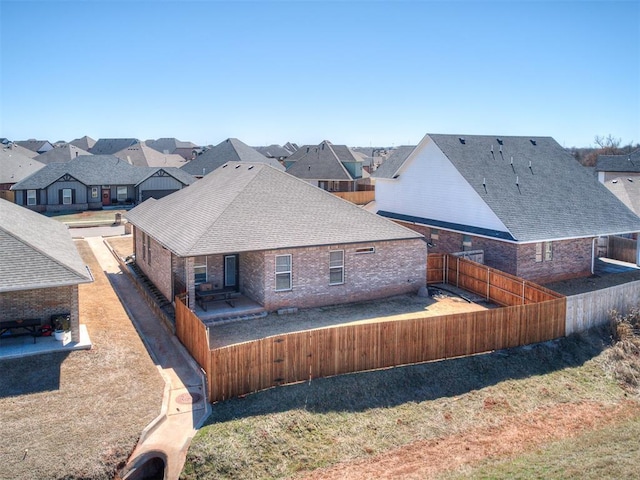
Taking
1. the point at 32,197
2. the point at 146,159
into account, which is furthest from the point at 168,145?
the point at 32,197

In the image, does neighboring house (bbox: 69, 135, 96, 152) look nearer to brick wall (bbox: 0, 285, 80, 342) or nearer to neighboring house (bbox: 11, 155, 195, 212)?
neighboring house (bbox: 11, 155, 195, 212)

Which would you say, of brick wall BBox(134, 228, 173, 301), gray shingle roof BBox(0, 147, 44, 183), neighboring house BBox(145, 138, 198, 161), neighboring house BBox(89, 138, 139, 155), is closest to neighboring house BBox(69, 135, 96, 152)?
neighboring house BBox(89, 138, 139, 155)

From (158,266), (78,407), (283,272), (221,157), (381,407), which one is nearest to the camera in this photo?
(78,407)

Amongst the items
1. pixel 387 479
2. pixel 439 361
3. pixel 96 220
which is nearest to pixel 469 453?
pixel 387 479

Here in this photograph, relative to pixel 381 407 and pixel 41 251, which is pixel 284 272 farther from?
pixel 41 251

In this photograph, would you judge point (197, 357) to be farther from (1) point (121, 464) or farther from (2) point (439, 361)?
A: (2) point (439, 361)

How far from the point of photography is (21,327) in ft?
55.9

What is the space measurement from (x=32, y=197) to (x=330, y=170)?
28576 mm

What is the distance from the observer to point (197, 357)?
16594mm

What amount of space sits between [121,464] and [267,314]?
30.4 ft

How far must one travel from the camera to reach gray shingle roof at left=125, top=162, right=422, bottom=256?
2023 cm

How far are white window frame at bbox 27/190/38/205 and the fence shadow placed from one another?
144ft

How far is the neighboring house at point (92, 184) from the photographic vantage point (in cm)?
5056

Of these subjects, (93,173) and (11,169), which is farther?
(11,169)
